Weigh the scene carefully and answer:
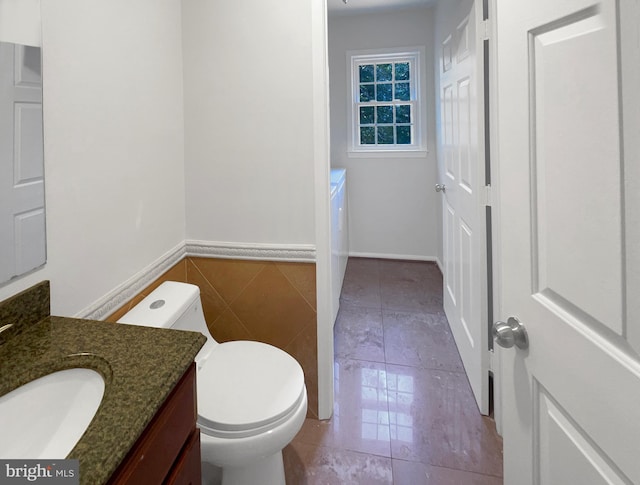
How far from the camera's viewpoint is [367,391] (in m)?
2.09

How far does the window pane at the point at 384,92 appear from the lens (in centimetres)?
421

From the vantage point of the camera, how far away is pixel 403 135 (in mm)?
4234

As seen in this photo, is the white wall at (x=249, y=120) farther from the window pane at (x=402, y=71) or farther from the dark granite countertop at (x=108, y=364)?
the window pane at (x=402, y=71)

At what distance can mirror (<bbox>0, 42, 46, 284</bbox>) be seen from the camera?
917 millimetres

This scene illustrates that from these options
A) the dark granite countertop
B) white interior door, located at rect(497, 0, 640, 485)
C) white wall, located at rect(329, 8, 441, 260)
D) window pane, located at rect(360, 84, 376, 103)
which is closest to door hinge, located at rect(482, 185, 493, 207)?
white interior door, located at rect(497, 0, 640, 485)

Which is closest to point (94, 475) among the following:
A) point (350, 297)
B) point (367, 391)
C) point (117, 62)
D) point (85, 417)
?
point (85, 417)

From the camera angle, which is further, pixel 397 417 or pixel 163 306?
pixel 397 417

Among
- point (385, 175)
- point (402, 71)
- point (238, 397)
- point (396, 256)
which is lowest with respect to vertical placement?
point (238, 397)

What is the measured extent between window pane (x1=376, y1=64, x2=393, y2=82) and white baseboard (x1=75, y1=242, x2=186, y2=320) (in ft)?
10.6

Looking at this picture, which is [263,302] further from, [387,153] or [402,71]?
[402,71]

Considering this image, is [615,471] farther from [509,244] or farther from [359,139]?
[359,139]

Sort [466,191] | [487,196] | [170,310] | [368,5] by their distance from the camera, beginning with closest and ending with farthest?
[170,310] → [487,196] → [466,191] → [368,5]

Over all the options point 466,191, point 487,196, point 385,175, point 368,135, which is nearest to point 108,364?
point 487,196

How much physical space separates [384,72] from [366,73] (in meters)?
0.19
